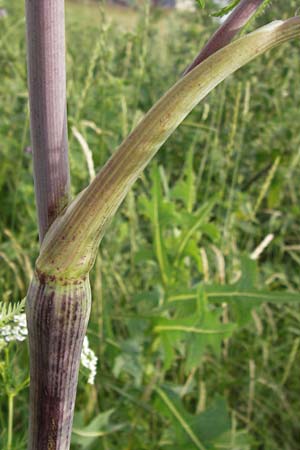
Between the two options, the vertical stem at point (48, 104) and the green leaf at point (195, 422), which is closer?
the vertical stem at point (48, 104)

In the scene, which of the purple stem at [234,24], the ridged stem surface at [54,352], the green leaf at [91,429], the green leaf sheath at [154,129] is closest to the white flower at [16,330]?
the ridged stem surface at [54,352]

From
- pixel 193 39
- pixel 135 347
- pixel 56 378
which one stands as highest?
pixel 193 39

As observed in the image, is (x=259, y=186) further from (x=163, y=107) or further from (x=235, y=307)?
(x=163, y=107)

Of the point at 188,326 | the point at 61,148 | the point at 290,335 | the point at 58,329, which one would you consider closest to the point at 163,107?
the point at 61,148

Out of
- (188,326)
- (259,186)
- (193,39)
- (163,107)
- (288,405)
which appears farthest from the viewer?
(193,39)

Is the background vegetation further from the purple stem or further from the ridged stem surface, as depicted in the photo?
the purple stem

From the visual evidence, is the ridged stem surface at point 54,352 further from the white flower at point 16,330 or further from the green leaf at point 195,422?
the green leaf at point 195,422
